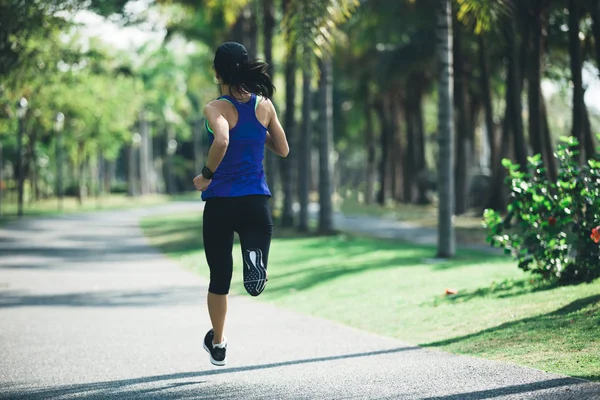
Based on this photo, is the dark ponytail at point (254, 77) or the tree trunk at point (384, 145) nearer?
the dark ponytail at point (254, 77)

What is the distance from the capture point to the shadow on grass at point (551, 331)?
6.82m

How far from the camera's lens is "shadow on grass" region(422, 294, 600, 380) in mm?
6821

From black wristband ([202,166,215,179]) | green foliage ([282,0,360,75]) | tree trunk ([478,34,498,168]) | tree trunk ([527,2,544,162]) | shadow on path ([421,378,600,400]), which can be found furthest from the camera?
tree trunk ([478,34,498,168])

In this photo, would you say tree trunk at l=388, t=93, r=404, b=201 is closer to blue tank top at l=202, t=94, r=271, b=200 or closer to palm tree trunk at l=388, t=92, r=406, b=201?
palm tree trunk at l=388, t=92, r=406, b=201

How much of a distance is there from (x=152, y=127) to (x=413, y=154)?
37576mm

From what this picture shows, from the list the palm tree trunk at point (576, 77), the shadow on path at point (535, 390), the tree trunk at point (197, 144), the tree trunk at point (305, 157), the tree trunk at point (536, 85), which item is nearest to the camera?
the shadow on path at point (535, 390)

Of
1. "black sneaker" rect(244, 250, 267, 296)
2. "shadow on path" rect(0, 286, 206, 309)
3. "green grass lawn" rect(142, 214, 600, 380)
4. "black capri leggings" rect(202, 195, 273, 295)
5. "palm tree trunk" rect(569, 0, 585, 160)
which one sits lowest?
"shadow on path" rect(0, 286, 206, 309)

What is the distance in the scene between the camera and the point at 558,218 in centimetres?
914

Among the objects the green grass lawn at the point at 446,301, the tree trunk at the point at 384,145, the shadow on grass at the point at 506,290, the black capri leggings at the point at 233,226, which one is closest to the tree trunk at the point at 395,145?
the tree trunk at the point at 384,145

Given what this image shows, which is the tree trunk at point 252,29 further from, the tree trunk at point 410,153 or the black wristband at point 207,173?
the black wristband at point 207,173

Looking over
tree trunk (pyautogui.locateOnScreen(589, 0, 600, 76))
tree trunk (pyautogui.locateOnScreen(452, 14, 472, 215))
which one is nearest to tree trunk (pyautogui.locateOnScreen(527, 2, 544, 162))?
tree trunk (pyautogui.locateOnScreen(589, 0, 600, 76))

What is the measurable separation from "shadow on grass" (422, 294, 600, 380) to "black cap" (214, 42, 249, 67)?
3.03m

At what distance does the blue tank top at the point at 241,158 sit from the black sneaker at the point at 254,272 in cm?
38

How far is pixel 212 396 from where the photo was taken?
538cm
